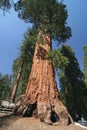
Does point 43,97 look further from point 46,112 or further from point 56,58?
point 56,58

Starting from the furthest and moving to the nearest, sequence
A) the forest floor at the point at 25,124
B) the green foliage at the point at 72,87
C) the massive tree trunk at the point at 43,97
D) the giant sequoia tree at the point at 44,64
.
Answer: the green foliage at the point at 72,87 → the giant sequoia tree at the point at 44,64 → the massive tree trunk at the point at 43,97 → the forest floor at the point at 25,124

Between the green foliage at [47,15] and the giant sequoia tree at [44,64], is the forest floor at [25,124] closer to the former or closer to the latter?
the giant sequoia tree at [44,64]

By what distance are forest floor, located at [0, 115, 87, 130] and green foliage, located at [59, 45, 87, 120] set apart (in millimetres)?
16289

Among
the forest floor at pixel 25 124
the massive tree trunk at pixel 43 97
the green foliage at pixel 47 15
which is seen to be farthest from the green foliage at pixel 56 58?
the forest floor at pixel 25 124

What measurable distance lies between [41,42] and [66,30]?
408 centimetres

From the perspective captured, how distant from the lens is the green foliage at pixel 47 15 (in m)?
22.2

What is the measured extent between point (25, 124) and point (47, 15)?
32.0 feet

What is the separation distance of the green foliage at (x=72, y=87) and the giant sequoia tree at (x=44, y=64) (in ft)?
35.1

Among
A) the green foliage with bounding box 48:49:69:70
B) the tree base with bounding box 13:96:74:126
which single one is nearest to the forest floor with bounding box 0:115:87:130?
the tree base with bounding box 13:96:74:126

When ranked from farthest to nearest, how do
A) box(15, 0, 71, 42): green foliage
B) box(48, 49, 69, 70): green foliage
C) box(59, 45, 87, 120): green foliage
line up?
box(59, 45, 87, 120): green foliage
box(15, 0, 71, 42): green foliage
box(48, 49, 69, 70): green foliage

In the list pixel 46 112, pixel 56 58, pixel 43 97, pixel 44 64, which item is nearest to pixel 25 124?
pixel 46 112

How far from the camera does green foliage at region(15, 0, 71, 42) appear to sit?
2225cm

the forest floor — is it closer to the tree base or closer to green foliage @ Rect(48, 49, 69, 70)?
the tree base

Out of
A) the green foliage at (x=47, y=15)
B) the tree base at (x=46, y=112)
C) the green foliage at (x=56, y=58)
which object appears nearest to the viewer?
the tree base at (x=46, y=112)
